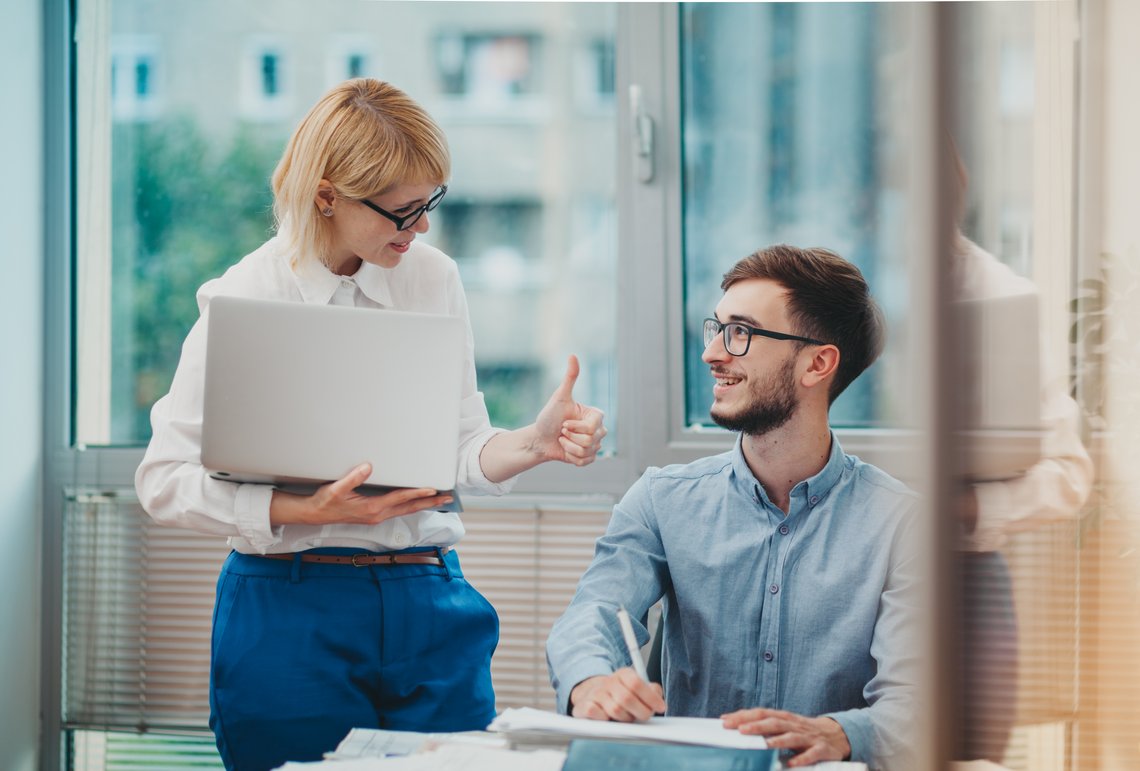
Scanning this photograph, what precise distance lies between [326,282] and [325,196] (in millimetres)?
134

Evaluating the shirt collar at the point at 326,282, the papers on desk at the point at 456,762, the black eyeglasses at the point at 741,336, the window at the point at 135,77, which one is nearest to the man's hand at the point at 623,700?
the papers on desk at the point at 456,762

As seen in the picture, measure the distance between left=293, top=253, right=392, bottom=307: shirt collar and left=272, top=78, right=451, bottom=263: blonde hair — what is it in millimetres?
19

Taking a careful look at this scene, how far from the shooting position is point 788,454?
1.66 metres

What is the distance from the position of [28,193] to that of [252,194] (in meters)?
0.56

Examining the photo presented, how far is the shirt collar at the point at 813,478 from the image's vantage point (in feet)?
5.25

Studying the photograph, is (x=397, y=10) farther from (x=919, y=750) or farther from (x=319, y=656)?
(x=919, y=750)

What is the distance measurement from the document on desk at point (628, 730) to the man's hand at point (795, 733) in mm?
16

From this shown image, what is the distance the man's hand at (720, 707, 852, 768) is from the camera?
45.9 inches

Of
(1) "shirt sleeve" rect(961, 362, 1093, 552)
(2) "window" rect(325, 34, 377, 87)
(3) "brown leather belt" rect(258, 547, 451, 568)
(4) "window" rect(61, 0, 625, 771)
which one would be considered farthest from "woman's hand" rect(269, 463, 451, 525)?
(2) "window" rect(325, 34, 377, 87)

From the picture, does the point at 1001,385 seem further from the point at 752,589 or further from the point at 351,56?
the point at 351,56

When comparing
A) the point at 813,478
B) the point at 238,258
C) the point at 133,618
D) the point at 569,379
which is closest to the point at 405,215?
the point at 569,379

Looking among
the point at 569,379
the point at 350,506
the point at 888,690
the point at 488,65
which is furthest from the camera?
the point at 488,65

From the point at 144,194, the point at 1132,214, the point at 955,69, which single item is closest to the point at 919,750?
the point at 955,69

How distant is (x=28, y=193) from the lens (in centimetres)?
268
